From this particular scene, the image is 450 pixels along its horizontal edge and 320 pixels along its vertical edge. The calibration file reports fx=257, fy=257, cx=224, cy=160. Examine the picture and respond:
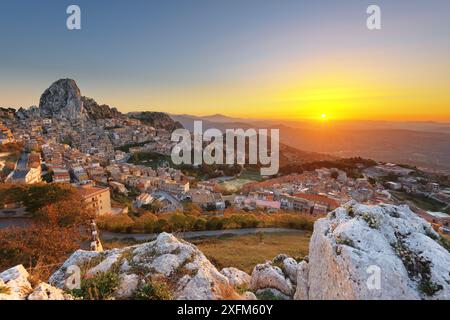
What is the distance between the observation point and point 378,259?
4.12m

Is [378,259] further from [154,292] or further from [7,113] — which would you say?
[7,113]

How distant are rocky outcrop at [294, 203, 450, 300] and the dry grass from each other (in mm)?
8960

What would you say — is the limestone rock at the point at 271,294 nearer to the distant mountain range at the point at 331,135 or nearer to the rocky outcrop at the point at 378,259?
the rocky outcrop at the point at 378,259

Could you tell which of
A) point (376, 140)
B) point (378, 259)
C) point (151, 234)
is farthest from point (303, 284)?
point (376, 140)

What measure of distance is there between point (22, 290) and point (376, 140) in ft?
533

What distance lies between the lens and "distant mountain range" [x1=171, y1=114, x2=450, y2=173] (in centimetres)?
10769

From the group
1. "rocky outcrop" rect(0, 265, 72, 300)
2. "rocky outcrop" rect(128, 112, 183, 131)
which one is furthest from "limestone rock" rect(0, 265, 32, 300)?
"rocky outcrop" rect(128, 112, 183, 131)

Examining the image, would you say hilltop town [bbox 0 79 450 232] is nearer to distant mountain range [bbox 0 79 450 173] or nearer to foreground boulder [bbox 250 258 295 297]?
distant mountain range [bbox 0 79 450 173]

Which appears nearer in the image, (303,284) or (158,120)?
(303,284)

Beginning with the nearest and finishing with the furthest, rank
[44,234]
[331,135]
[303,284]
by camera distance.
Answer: [303,284], [44,234], [331,135]

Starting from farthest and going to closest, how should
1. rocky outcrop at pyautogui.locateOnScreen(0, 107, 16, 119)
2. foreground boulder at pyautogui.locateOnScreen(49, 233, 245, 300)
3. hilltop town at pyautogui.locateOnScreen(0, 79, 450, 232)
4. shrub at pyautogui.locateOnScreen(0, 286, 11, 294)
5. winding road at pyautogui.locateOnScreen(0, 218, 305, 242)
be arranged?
rocky outcrop at pyautogui.locateOnScreen(0, 107, 16, 119), hilltop town at pyautogui.locateOnScreen(0, 79, 450, 232), winding road at pyautogui.locateOnScreen(0, 218, 305, 242), foreground boulder at pyautogui.locateOnScreen(49, 233, 245, 300), shrub at pyautogui.locateOnScreen(0, 286, 11, 294)

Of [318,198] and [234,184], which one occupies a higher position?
[318,198]
